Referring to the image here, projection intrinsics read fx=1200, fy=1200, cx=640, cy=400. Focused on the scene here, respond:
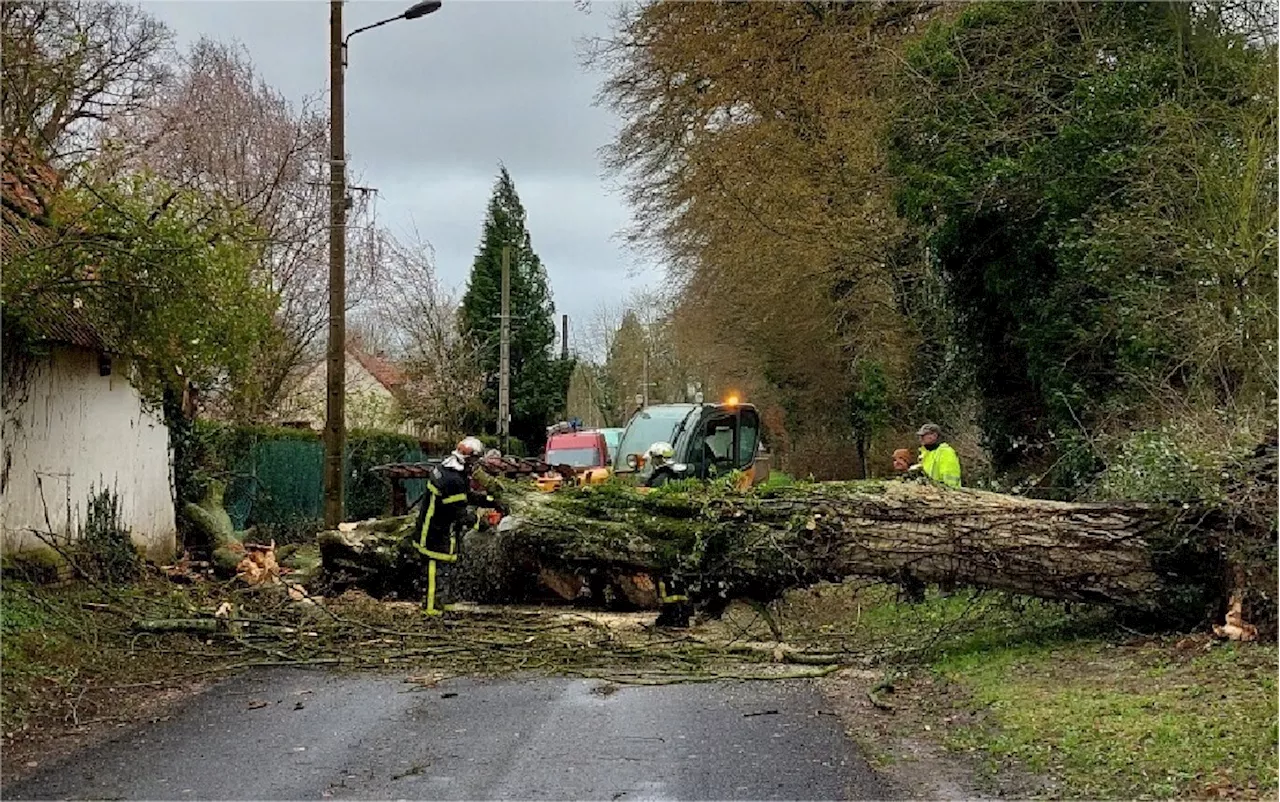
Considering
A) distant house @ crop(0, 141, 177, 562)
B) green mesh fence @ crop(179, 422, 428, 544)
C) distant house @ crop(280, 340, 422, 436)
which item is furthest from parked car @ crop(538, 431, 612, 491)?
distant house @ crop(0, 141, 177, 562)

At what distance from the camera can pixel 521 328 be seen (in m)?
44.4

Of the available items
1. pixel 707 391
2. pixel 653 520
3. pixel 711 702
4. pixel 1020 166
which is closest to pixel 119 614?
pixel 653 520

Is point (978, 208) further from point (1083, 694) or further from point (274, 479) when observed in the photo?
point (274, 479)

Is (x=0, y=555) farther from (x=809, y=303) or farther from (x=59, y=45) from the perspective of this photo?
(x=809, y=303)

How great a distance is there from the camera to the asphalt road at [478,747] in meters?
6.01

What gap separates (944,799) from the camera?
5758 mm

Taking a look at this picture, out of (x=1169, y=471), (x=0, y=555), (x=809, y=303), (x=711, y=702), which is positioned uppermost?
(x=809, y=303)

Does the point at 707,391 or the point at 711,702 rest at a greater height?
the point at 707,391

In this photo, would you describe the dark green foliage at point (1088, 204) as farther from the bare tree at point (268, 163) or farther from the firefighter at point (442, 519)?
the bare tree at point (268, 163)

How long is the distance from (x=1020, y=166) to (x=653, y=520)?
6894 mm

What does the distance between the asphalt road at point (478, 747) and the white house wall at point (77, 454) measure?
3683 mm

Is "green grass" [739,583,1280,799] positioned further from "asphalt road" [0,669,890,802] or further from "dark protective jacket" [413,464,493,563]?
"dark protective jacket" [413,464,493,563]

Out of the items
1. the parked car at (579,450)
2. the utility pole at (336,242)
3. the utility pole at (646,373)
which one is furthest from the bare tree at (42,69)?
the utility pole at (646,373)

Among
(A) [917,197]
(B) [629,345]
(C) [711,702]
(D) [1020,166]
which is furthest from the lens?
(B) [629,345]
